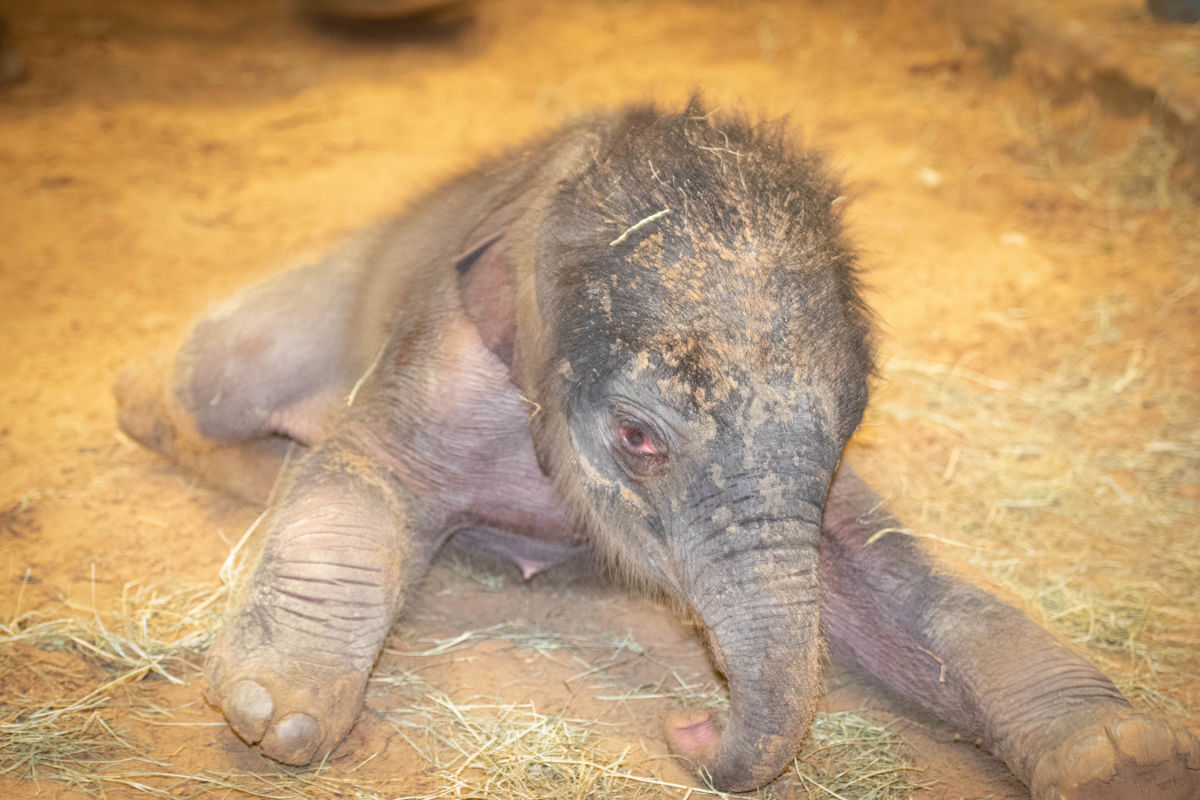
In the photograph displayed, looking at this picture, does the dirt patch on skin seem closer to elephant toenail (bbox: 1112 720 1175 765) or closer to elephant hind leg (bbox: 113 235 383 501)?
elephant hind leg (bbox: 113 235 383 501)

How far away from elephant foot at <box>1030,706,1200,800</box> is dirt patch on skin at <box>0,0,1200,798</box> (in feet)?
1.19

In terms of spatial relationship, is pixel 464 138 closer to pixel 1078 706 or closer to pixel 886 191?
pixel 886 191

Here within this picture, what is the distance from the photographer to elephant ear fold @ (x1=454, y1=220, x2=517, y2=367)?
3539 millimetres

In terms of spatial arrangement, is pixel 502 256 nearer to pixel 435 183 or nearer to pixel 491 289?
pixel 491 289

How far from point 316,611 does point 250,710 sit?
37 centimetres

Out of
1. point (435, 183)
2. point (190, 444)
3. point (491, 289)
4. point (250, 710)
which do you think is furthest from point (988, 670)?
point (190, 444)

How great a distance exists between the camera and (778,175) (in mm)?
3148

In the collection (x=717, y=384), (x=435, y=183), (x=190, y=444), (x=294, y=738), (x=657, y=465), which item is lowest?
(x=190, y=444)

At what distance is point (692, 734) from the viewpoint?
3.27m

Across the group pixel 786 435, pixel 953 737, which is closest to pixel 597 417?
pixel 786 435

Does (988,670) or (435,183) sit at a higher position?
(435,183)

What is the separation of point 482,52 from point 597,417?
8294mm

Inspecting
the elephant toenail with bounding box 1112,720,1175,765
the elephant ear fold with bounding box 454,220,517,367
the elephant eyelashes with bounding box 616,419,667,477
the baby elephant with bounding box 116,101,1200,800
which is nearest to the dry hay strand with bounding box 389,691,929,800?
the baby elephant with bounding box 116,101,1200,800

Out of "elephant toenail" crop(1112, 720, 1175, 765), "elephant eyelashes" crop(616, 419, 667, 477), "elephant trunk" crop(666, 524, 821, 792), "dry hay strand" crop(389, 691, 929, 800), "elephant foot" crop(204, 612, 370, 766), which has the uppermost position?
"elephant eyelashes" crop(616, 419, 667, 477)
